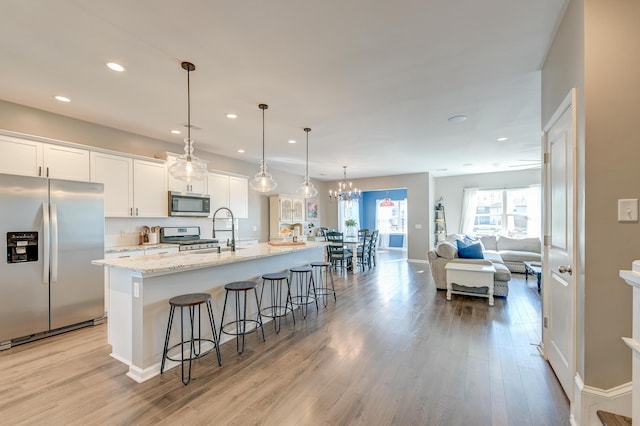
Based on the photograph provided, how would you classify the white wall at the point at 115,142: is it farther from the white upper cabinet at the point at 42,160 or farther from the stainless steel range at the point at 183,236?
the white upper cabinet at the point at 42,160

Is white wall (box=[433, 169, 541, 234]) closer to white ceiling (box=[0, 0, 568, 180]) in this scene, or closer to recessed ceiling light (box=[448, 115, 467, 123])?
white ceiling (box=[0, 0, 568, 180])

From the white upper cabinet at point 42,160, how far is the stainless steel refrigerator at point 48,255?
14.7 inches

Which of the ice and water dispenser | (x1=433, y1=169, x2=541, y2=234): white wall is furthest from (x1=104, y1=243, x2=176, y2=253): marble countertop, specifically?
(x1=433, y1=169, x2=541, y2=234): white wall

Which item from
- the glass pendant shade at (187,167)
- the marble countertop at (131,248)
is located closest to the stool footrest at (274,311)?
the glass pendant shade at (187,167)

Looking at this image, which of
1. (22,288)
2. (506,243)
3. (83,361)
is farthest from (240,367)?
(506,243)

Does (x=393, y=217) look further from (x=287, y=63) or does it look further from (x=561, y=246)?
(x=287, y=63)

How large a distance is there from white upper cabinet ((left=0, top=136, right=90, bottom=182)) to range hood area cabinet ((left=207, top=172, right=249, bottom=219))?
6.77 ft

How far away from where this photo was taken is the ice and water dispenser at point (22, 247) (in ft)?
9.81

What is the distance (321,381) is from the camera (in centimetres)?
229

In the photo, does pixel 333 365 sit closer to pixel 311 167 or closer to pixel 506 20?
pixel 506 20

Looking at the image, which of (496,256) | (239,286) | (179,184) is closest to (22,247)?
(179,184)

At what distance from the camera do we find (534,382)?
2266 mm

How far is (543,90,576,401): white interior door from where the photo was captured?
6.13ft

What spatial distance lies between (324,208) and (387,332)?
277 inches
